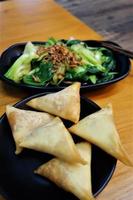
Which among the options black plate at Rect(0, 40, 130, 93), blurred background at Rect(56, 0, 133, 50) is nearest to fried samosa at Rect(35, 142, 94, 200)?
black plate at Rect(0, 40, 130, 93)

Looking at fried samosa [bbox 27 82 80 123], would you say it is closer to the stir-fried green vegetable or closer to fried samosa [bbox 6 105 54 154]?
fried samosa [bbox 6 105 54 154]

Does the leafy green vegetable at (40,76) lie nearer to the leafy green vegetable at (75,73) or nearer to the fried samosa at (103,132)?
the leafy green vegetable at (75,73)

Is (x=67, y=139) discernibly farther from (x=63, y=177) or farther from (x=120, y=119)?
(x=120, y=119)

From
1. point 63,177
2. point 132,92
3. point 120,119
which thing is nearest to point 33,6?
point 132,92

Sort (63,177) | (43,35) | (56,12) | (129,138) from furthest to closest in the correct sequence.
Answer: (56,12) < (43,35) < (129,138) < (63,177)

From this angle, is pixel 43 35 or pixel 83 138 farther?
pixel 43 35
